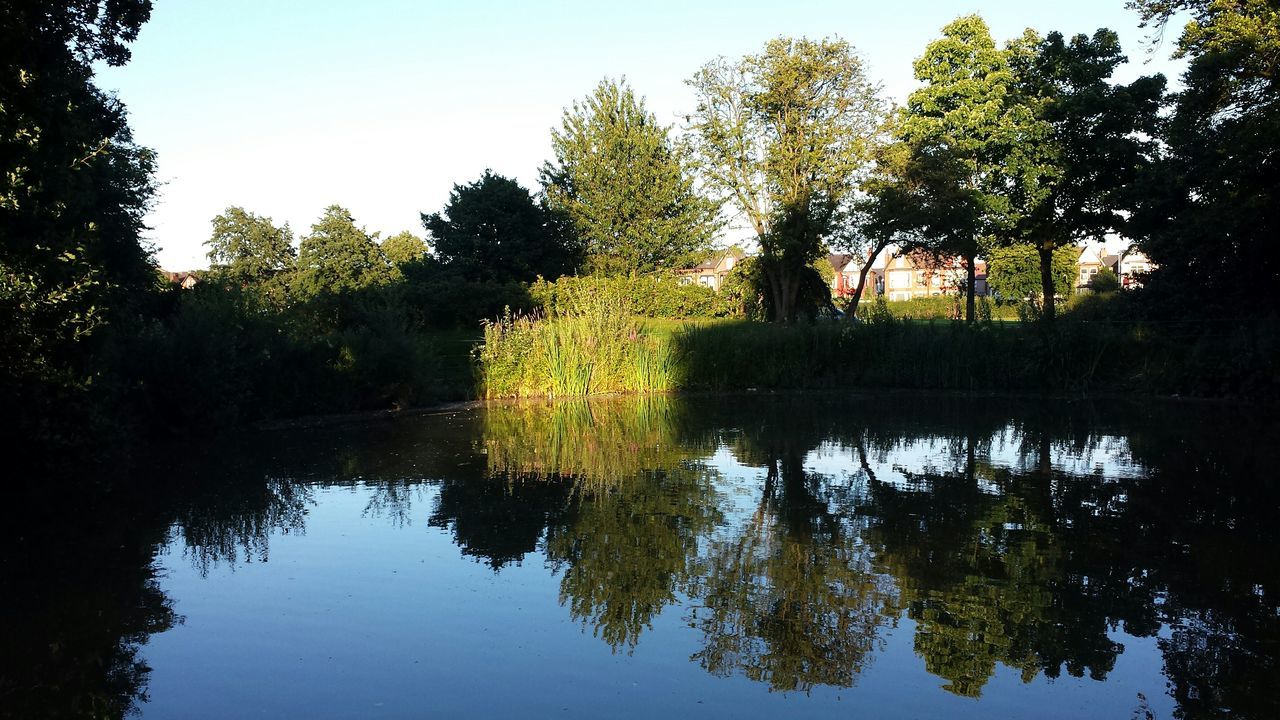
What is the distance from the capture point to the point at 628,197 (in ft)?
143

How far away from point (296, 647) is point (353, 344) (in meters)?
11.6

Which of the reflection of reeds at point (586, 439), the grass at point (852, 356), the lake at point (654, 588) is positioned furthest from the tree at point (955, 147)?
the lake at point (654, 588)

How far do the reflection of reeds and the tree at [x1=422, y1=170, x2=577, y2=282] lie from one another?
2007 centimetres

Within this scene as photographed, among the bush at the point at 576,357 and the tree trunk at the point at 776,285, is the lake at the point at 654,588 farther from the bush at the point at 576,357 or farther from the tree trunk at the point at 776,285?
the tree trunk at the point at 776,285

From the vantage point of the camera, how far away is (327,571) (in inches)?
257

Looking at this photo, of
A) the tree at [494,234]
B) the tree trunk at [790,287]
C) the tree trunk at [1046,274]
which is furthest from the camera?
the tree at [494,234]

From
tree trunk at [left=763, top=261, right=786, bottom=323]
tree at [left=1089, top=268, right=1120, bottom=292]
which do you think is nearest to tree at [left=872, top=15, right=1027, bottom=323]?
tree trunk at [left=763, top=261, right=786, bottom=323]

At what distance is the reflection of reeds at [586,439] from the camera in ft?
34.7

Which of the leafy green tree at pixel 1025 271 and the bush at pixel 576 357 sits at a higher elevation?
the leafy green tree at pixel 1025 271

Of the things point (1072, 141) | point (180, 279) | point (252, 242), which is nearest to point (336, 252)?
point (252, 242)

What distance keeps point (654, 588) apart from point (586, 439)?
23.8ft

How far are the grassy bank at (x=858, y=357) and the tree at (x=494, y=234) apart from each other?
17.0m

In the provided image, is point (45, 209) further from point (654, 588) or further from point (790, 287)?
point (790, 287)

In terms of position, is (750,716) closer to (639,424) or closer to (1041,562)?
(1041,562)
